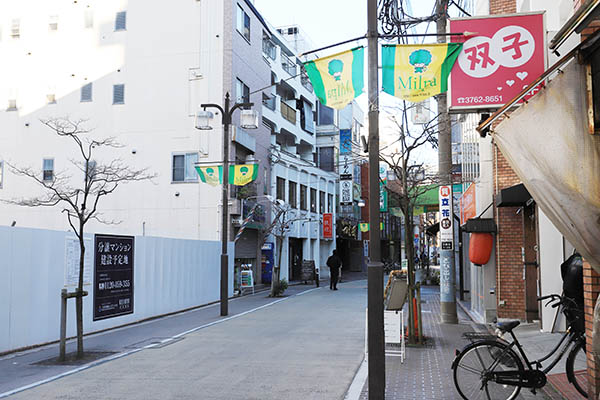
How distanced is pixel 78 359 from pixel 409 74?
24.5 feet

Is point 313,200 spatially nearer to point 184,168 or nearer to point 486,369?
point 184,168

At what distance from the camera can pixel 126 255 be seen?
14695 millimetres

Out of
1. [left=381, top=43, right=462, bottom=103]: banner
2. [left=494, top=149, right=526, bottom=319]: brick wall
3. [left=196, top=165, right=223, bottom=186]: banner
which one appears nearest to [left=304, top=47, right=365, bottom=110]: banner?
[left=381, top=43, right=462, bottom=103]: banner

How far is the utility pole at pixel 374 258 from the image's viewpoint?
6828 mm

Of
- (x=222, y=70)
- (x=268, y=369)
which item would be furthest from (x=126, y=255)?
(x=222, y=70)

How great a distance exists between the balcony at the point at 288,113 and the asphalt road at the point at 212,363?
22.5 metres

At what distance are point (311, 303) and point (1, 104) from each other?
19978 mm

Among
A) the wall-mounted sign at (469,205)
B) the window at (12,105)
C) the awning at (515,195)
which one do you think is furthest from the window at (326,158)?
the awning at (515,195)

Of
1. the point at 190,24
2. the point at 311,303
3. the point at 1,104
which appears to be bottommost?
the point at 311,303

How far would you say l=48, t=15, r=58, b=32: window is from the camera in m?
28.3

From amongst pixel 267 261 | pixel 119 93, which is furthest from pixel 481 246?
pixel 119 93

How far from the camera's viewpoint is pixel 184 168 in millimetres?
26156

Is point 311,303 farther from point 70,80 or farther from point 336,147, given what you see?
point 336,147

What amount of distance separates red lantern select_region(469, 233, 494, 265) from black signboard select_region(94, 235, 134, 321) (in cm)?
901
